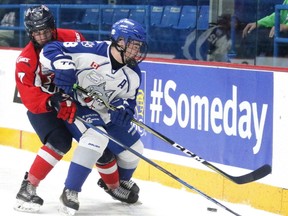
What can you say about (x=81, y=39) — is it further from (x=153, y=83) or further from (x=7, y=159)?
Answer: (x=7, y=159)

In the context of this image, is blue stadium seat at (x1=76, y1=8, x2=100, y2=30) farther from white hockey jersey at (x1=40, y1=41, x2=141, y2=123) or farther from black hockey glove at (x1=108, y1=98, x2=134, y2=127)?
black hockey glove at (x1=108, y1=98, x2=134, y2=127)

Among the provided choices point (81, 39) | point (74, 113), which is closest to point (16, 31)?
point (81, 39)

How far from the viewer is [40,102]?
441 cm

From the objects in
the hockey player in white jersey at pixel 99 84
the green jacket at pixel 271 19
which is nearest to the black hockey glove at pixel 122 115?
the hockey player in white jersey at pixel 99 84

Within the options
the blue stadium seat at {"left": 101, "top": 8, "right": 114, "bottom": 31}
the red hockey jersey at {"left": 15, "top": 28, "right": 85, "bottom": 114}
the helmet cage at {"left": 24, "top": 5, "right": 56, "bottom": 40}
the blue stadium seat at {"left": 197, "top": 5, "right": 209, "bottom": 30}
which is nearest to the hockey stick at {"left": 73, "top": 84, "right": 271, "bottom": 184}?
the red hockey jersey at {"left": 15, "top": 28, "right": 85, "bottom": 114}

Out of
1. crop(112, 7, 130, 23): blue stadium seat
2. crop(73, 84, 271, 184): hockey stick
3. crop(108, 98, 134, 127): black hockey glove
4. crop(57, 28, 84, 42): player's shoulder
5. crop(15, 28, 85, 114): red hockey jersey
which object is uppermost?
crop(112, 7, 130, 23): blue stadium seat

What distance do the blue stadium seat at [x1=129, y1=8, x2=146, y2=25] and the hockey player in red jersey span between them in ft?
5.71

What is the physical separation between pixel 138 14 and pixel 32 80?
6.57 feet

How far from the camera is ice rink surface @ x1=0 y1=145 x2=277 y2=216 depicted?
4.68 metres

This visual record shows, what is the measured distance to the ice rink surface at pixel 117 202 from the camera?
4679mm

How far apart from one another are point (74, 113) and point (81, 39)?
630mm

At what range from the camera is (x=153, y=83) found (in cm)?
569

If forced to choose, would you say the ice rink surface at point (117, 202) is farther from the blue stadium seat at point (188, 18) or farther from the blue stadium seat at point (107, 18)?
the blue stadium seat at point (107, 18)

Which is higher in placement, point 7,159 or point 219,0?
point 219,0
